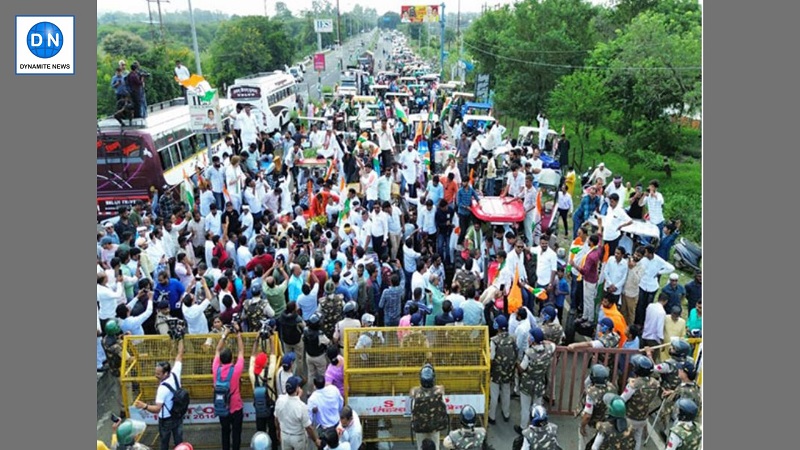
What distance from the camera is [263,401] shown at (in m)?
6.72

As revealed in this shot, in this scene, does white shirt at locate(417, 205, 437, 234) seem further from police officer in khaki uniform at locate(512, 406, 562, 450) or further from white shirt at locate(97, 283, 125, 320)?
police officer in khaki uniform at locate(512, 406, 562, 450)

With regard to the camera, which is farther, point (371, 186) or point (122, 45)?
point (122, 45)

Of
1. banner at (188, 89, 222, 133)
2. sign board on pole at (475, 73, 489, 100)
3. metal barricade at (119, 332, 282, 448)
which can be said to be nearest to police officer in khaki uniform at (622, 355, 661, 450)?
metal barricade at (119, 332, 282, 448)

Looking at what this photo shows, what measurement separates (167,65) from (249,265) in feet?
120

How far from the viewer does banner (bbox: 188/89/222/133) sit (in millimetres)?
13961

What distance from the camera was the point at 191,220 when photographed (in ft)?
35.8

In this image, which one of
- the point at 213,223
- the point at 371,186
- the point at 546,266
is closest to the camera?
the point at 546,266

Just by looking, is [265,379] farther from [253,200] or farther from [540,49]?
[540,49]

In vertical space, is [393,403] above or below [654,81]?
below

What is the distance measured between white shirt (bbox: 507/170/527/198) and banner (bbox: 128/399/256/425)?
7492 mm

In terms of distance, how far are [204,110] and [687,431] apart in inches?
482

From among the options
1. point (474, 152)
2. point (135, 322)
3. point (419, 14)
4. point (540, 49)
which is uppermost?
point (419, 14)

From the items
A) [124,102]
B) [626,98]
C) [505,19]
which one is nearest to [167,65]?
[505,19]

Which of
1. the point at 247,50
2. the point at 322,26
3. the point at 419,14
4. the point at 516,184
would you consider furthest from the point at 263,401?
the point at 419,14
